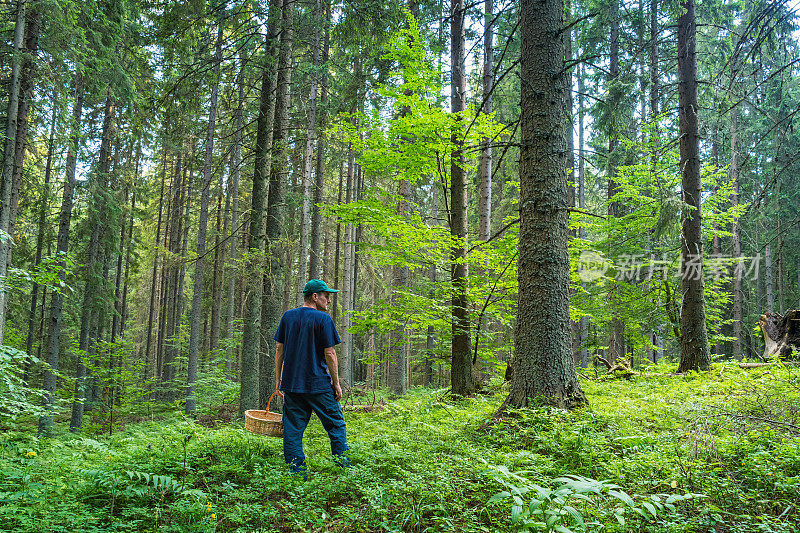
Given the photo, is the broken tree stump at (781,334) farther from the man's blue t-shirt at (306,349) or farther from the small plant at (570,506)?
the man's blue t-shirt at (306,349)

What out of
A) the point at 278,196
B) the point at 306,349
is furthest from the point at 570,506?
the point at 278,196

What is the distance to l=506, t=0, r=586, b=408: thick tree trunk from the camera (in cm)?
455

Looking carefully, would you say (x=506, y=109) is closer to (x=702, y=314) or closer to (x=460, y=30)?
(x=460, y=30)

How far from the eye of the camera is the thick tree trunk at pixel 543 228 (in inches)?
179

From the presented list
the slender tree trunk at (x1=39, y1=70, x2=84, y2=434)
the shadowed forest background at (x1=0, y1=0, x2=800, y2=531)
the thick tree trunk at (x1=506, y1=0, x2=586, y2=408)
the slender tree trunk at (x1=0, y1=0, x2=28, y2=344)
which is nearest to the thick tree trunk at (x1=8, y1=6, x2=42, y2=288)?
the shadowed forest background at (x1=0, y1=0, x2=800, y2=531)

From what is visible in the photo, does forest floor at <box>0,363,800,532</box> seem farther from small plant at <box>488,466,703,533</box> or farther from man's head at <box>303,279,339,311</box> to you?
man's head at <box>303,279,339,311</box>

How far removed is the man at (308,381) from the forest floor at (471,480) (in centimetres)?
24

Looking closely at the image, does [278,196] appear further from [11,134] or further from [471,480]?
[471,480]

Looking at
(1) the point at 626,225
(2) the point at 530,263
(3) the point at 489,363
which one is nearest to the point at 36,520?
(2) the point at 530,263

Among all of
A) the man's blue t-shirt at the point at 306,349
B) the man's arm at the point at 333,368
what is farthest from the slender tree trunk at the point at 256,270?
the man's arm at the point at 333,368

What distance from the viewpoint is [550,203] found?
4.70 metres

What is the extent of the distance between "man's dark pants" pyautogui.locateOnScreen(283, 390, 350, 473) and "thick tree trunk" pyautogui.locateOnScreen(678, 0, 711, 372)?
7730 mm

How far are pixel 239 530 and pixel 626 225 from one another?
12.8m
